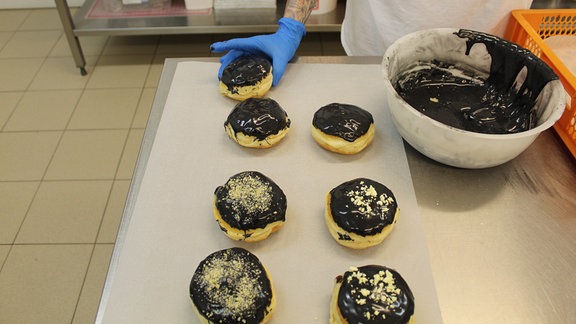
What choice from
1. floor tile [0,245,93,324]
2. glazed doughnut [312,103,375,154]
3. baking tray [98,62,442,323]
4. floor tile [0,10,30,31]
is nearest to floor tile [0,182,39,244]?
floor tile [0,245,93,324]

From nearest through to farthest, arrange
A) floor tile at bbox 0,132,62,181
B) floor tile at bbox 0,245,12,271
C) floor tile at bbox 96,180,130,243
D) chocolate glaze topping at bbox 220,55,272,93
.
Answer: chocolate glaze topping at bbox 220,55,272,93, floor tile at bbox 0,245,12,271, floor tile at bbox 96,180,130,243, floor tile at bbox 0,132,62,181

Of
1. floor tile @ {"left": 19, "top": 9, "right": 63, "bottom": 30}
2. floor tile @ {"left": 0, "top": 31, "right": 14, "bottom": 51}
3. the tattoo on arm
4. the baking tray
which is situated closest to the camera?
the baking tray

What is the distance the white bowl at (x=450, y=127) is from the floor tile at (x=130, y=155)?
156cm

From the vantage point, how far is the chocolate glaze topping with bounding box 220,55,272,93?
4.23ft

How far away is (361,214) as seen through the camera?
95cm

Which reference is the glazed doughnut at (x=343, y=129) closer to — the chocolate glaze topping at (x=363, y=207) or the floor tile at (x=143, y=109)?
the chocolate glaze topping at (x=363, y=207)

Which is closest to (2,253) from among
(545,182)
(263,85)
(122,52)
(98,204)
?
(98,204)

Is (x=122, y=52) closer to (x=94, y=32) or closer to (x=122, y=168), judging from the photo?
(x=94, y=32)

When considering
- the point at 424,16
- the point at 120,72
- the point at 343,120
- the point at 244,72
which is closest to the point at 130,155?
the point at 120,72

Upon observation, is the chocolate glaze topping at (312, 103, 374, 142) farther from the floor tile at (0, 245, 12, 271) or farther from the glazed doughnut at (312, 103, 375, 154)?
the floor tile at (0, 245, 12, 271)

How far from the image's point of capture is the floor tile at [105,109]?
8.43 feet

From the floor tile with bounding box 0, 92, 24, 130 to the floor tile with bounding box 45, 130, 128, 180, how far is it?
432mm

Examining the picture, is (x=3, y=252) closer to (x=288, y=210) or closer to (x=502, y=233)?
(x=288, y=210)

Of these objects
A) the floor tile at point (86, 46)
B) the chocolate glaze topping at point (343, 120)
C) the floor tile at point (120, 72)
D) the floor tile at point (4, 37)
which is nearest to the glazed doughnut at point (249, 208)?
the chocolate glaze topping at point (343, 120)
